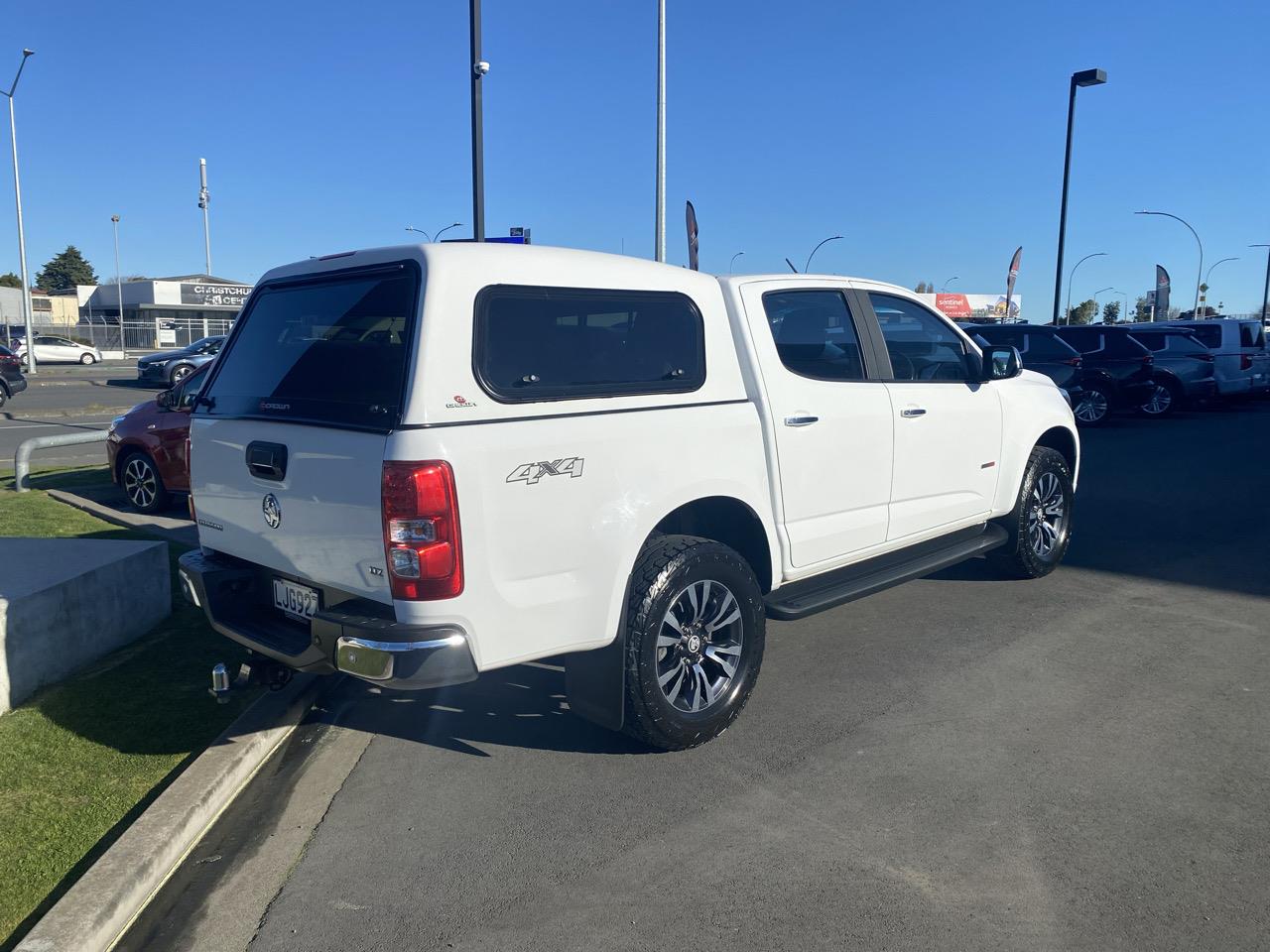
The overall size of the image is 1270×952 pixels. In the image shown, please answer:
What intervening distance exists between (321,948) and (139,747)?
167 cm

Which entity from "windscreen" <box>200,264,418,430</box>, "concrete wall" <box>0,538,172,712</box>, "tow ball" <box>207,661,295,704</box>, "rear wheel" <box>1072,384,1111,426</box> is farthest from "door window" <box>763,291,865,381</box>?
"rear wheel" <box>1072,384,1111,426</box>

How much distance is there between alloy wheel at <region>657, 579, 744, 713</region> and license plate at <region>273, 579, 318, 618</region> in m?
1.36

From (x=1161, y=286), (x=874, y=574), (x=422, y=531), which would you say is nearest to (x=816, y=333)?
(x=874, y=574)

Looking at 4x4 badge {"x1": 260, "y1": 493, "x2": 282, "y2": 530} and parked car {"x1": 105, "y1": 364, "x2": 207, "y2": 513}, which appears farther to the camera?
parked car {"x1": 105, "y1": 364, "x2": 207, "y2": 513}

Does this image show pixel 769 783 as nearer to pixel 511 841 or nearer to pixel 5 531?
pixel 511 841

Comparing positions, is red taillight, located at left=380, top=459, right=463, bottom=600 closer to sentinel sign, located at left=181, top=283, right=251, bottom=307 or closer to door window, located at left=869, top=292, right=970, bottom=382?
door window, located at left=869, top=292, right=970, bottom=382

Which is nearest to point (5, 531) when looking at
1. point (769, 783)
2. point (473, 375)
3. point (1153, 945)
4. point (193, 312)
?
point (473, 375)

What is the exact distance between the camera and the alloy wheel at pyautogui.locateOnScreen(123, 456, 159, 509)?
9328 mm

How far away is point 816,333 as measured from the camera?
5.07 meters

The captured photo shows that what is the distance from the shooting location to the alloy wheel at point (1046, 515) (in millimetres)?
6727

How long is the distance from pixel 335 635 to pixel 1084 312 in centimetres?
10626

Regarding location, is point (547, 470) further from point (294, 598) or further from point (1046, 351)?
point (1046, 351)

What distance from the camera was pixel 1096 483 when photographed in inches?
442

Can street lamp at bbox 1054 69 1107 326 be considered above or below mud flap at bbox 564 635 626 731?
above
